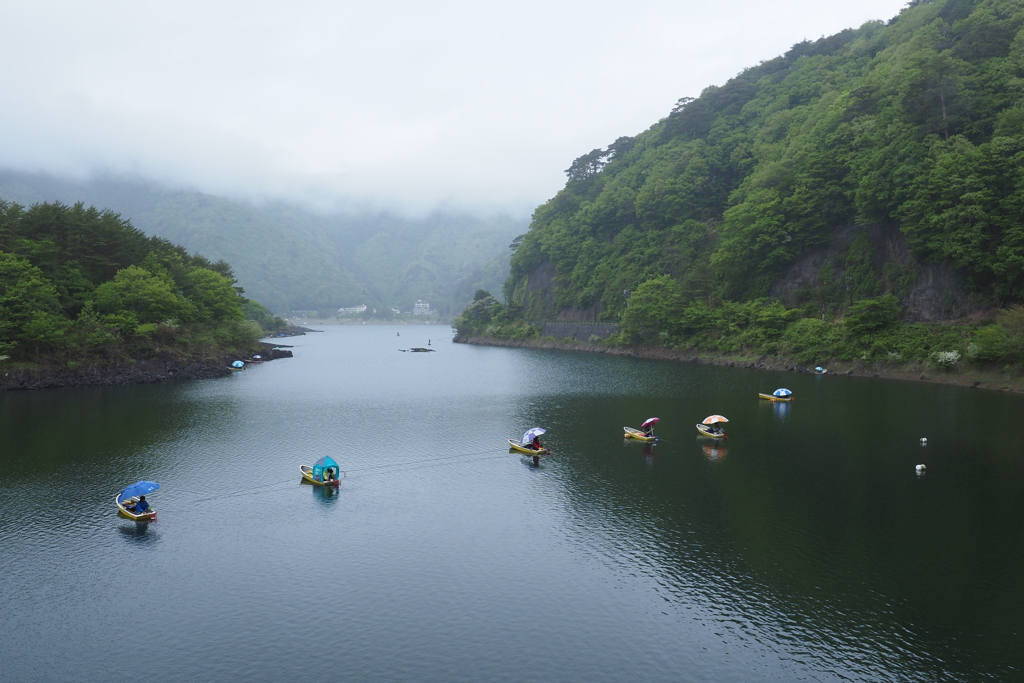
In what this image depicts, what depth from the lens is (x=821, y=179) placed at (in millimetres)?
93375

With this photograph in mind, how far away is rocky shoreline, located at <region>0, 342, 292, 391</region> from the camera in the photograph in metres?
66.9

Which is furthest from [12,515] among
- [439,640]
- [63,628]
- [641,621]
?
[641,621]

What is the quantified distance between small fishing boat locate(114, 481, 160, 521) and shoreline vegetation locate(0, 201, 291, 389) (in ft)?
167

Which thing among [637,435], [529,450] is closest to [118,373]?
[529,450]

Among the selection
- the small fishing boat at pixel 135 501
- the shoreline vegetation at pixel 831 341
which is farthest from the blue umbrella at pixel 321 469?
the shoreline vegetation at pixel 831 341

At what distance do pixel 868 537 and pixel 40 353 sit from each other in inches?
3269

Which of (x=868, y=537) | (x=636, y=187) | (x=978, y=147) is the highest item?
(x=636, y=187)

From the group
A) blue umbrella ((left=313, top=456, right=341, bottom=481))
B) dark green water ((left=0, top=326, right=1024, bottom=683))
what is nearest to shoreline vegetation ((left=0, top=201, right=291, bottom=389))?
dark green water ((left=0, top=326, right=1024, bottom=683))

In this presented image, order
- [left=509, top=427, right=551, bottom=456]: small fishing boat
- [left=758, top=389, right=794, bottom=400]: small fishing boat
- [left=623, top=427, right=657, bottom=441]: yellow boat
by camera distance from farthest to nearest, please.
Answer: [left=758, top=389, right=794, bottom=400]: small fishing boat → [left=623, top=427, right=657, bottom=441]: yellow boat → [left=509, top=427, right=551, bottom=456]: small fishing boat

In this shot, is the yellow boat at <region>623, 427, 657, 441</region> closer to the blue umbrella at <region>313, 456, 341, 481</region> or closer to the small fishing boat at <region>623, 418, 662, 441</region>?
the small fishing boat at <region>623, 418, 662, 441</region>

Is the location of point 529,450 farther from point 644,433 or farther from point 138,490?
point 138,490

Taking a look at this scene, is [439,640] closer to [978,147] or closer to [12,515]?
[12,515]

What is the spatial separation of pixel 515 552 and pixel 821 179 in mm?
89026

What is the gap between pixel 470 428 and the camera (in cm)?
5191
